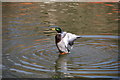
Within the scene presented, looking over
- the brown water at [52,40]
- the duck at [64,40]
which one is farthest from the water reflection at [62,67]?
the duck at [64,40]

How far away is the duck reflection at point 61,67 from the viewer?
22.3 feet

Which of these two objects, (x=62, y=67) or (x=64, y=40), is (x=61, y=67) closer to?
(x=62, y=67)

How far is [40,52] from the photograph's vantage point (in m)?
Result: 8.43

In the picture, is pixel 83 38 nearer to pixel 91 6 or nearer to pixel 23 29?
pixel 23 29

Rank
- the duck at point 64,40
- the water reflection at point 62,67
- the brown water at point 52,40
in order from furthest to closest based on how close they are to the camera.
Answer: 1. the duck at point 64,40
2. the brown water at point 52,40
3. the water reflection at point 62,67

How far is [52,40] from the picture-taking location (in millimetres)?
9555

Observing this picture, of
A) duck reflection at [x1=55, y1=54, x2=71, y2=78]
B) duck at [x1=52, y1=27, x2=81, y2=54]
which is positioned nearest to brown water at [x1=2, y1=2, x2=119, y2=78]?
duck reflection at [x1=55, y1=54, x2=71, y2=78]

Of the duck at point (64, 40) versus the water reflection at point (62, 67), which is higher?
the duck at point (64, 40)

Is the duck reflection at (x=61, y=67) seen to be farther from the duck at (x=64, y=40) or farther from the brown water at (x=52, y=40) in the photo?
the duck at (x=64, y=40)

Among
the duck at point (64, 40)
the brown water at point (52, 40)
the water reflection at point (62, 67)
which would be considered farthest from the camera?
the duck at point (64, 40)

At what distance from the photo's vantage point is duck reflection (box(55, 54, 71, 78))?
22.3 ft

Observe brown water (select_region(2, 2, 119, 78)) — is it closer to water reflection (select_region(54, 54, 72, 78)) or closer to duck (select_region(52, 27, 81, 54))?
water reflection (select_region(54, 54, 72, 78))

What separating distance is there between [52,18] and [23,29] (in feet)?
6.52

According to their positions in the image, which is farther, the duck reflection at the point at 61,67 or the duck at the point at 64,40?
the duck at the point at 64,40
